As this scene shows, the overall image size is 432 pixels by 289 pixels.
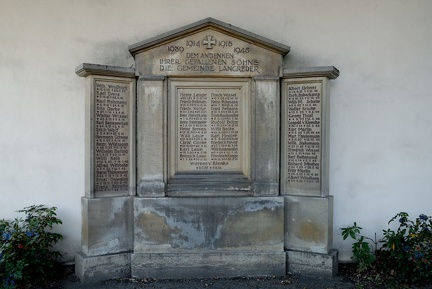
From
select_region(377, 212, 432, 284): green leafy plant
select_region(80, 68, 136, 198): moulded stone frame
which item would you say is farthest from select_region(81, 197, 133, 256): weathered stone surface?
select_region(377, 212, 432, 284): green leafy plant

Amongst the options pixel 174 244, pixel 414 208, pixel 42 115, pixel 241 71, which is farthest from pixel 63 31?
pixel 414 208

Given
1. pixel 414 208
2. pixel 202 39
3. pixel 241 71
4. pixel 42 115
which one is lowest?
pixel 414 208

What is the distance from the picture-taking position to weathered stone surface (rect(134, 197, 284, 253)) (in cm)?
543

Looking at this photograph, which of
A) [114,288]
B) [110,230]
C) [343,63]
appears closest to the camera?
[114,288]

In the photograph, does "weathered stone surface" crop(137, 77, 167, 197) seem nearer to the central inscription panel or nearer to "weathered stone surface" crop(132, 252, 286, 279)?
the central inscription panel

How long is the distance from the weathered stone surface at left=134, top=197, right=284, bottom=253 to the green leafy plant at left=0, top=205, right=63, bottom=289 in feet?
4.05

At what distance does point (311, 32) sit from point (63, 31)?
3741 mm

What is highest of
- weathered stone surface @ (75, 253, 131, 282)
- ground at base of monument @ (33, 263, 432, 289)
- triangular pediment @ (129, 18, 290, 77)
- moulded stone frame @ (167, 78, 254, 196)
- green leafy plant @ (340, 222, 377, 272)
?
triangular pediment @ (129, 18, 290, 77)

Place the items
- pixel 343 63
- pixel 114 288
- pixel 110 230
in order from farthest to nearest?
pixel 343 63 < pixel 110 230 < pixel 114 288

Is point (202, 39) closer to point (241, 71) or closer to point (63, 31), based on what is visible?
point (241, 71)

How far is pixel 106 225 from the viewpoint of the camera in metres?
5.39

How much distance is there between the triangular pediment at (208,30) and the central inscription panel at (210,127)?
60 cm

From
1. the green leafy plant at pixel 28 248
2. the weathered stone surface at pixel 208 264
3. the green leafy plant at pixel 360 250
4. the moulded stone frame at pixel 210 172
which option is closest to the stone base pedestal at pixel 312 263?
the weathered stone surface at pixel 208 264

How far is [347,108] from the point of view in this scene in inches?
231
